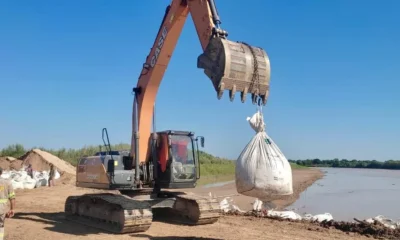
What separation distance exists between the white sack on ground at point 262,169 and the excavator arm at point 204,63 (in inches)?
56.6

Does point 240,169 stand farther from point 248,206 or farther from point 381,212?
point 381,212

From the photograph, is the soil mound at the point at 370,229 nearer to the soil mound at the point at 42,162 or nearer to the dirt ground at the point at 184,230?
the dirt ground at the point at 184,230

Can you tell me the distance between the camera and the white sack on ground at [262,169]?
7848 millimetres

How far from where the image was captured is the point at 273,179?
7.84 metres

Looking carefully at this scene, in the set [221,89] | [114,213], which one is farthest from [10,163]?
[221,89]

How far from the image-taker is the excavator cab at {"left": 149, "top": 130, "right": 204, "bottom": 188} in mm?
9367

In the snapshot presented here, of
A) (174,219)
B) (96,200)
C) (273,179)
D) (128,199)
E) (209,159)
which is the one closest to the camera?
(273,179)

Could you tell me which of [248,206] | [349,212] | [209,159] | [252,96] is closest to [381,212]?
[349,212]

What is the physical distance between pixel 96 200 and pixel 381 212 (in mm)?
10833

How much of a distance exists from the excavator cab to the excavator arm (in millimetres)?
346

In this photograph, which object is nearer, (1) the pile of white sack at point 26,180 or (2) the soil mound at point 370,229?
(2) the soil mound at point 370,229

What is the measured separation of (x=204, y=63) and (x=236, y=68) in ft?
1.96

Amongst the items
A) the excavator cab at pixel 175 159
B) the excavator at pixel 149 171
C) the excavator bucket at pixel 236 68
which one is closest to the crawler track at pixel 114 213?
the excavator at pixel 149 171

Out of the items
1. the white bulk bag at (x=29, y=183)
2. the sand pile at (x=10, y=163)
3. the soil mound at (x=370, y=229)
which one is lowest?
the soil mound at (x=370, y=229)
